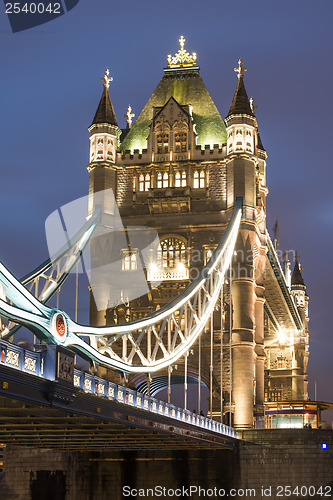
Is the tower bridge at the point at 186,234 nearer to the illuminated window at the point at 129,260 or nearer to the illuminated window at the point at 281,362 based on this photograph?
the illuminated window at the point at 129,260

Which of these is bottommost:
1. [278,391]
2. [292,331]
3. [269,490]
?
[269,490]

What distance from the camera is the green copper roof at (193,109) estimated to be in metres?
59.6

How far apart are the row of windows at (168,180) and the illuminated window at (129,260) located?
431 cm

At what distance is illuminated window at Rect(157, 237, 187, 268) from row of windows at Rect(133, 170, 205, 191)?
360 centimetres

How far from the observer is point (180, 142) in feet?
193

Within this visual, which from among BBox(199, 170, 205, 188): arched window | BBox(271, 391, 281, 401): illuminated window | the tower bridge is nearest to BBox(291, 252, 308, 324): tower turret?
BBox(271, 391, 281, 401): illuminated window

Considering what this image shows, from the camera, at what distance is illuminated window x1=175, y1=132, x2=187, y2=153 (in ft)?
192

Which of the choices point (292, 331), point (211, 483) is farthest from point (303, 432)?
point (292, 331)

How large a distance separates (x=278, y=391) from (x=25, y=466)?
3467 centimetres

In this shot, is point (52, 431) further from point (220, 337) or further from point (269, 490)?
point (220, 337)

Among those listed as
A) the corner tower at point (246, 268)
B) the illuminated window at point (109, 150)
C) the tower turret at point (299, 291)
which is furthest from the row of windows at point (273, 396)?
the illuminated window at point (109, 150)

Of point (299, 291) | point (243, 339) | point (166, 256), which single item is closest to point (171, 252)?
point (166, 256)

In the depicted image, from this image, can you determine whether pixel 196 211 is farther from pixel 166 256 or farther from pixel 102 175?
pixel 102 175

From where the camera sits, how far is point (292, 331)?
81875 mm
